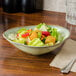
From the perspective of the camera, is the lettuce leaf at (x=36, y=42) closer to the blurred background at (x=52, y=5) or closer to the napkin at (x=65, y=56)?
the napkin at (x=65, y=56)

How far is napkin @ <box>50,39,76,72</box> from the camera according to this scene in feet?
2.45

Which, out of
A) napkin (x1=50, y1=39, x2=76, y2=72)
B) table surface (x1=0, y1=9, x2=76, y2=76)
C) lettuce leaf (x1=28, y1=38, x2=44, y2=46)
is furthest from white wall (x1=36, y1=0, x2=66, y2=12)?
lettuce leaf (x1=28, y1=38, x2=44, y2=46)

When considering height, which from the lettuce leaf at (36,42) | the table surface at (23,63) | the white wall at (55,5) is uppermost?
the white wall at (55,5)

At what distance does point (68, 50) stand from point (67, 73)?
0.57 ft

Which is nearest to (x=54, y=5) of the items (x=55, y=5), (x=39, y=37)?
(x=55, y=5)

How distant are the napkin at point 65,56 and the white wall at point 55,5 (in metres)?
0.62

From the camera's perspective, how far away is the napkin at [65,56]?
747 millimetres

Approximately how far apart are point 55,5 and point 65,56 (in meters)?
0.79

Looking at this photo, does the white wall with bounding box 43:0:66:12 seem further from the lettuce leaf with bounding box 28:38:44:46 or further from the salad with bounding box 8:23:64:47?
the lettuce leaf with bounding box 28:38:44:46

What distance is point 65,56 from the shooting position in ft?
2.64

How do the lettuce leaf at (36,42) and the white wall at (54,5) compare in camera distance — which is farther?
the white wall at (54,5)

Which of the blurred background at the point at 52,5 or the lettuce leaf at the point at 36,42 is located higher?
the blurred background at the point at 52,5

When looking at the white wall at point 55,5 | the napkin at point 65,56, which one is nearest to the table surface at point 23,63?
the napkin at point 65,56

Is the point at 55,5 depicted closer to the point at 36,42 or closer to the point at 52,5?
the point at 52,5
